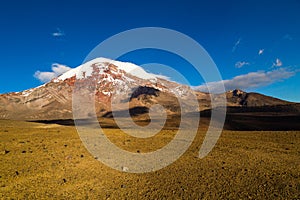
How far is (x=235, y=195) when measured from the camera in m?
12.1

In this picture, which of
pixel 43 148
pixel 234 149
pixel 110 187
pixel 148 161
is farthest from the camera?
pixel 43 148

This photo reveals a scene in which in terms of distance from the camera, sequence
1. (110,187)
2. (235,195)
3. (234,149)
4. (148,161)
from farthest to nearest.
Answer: (234,149)
(148,161)
(110,187)
(235,195)

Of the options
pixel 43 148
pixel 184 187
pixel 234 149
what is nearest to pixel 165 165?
pixel 184 187

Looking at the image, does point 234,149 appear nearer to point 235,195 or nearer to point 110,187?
point 235,195

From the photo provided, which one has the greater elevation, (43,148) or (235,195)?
(43,148)

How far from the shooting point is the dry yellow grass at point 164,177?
496 inches

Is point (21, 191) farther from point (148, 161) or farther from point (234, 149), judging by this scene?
point (234, 149)

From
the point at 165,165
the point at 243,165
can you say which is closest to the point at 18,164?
the point at 165,165

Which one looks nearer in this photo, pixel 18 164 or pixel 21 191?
pixel 21 191

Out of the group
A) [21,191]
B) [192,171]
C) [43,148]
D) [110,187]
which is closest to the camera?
[21,191]

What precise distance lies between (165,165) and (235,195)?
7.05m

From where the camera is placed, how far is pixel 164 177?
50.4ft

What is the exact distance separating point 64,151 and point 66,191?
11143 millimetres

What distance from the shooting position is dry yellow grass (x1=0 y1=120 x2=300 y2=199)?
12.6 metres
